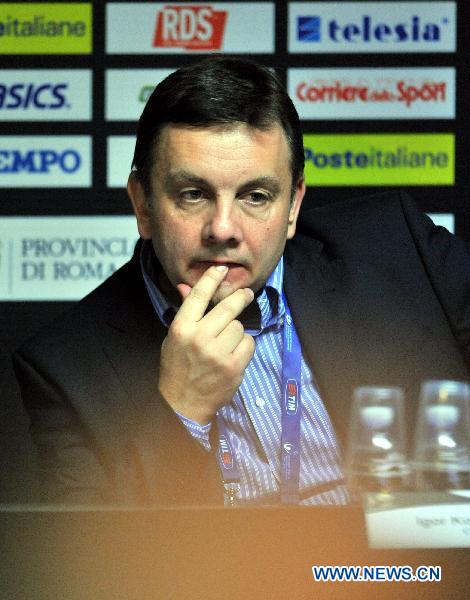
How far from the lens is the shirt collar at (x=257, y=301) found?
5.33 feet

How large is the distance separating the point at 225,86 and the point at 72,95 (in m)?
2.03

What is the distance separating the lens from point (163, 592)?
67 centimetres

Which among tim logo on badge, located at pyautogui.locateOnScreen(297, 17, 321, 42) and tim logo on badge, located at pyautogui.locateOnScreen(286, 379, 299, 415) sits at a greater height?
tim logo on badge, located at pyautogui.locateOnScreen(297, 17, 321, 42)

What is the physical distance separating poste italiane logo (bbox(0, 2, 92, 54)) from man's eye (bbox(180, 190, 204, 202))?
2.18m

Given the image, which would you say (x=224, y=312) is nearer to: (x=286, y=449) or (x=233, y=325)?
(x=233, y=325)

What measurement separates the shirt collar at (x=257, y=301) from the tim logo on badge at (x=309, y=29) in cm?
189

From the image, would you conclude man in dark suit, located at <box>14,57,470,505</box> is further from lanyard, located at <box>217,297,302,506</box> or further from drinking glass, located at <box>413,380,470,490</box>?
drinking glass, located at <box>413,380,470,490</box>

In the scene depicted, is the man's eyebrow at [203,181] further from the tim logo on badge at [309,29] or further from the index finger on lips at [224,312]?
the tim logo on badge at [309,29]

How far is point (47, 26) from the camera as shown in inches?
132

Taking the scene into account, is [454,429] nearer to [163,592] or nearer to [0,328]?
[163,592]

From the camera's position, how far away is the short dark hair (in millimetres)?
1429

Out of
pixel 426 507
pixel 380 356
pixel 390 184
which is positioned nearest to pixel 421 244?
pixel 380 356

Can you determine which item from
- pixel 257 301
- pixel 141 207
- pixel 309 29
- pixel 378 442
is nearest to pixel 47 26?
pixel 309 29

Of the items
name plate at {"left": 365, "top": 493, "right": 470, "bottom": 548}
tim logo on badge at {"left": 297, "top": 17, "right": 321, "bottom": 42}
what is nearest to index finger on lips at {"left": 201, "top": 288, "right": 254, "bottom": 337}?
name plate at {"left": 365, "top": 493, "right": 470, "bottom": 548}
